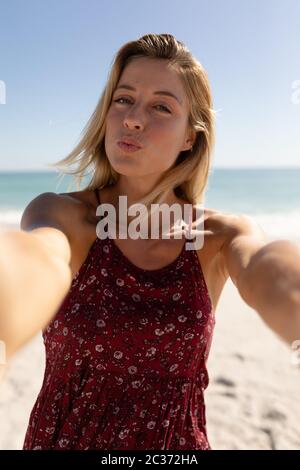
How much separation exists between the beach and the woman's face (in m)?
1.64

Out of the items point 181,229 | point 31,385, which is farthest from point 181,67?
point 31,385


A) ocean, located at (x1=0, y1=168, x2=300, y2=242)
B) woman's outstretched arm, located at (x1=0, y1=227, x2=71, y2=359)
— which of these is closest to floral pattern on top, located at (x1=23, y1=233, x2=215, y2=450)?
woman's outstretched arm, located at (x1=0, y1=227, x2=71, y2=359)

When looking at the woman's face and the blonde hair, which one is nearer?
the woman's face

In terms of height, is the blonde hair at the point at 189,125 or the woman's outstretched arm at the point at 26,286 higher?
the blonde hair at the point at 189,125

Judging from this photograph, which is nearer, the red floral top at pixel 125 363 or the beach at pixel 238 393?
the red floral top at pixel 125 363

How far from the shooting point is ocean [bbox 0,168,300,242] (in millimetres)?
19359

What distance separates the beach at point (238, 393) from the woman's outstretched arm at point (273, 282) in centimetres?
192

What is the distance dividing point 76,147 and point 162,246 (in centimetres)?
77

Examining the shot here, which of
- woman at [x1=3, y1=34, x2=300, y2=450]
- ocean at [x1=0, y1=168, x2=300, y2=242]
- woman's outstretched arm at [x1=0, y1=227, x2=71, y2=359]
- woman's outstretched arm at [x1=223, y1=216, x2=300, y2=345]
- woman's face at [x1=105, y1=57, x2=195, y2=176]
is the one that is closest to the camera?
woman's outstretched arm at [x1=0, y1=227, x2=71, y2=359]

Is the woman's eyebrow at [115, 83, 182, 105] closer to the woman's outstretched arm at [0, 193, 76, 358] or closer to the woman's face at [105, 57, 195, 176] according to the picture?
the woman's face at [105, 57, 195, 176]

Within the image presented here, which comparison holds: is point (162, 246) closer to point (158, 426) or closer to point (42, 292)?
point (158, 426)

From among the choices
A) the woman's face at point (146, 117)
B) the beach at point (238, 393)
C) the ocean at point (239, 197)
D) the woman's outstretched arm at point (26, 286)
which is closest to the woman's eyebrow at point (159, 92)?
the woman's face at point (146, 117)

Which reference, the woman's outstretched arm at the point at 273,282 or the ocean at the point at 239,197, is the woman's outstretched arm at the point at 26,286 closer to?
the woman's outstretched arm at the point at 273,282

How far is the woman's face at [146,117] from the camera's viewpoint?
1.82 metres
